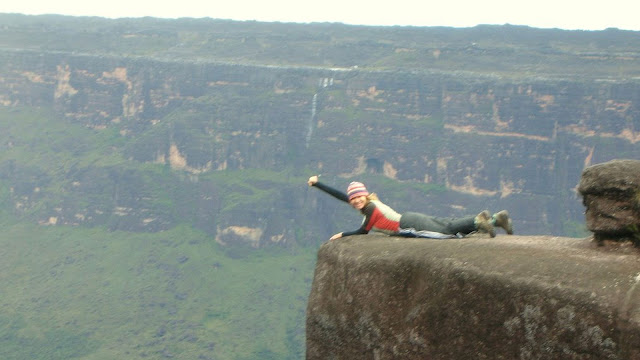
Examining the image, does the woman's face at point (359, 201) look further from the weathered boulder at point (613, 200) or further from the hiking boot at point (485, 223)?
the weathered boulder at point (613, 200)

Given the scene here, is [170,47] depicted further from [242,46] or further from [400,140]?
[400,140]

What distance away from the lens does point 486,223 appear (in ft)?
29.7

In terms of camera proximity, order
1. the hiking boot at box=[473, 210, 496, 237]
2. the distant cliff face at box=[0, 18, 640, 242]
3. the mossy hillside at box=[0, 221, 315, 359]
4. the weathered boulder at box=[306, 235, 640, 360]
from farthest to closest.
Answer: the distant cliff face at box=[0, 18, 640, 242] < the mossy hillside at box=[0, 221, 315, 359] < the hiking boot at box=[473, 210, 496, 237] < the weathered boulder at box=[306, 235, 640, 360]

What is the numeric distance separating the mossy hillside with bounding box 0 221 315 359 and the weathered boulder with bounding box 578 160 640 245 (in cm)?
6648

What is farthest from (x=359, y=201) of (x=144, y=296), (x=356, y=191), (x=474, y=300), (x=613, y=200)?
A: (x=144, y=296)

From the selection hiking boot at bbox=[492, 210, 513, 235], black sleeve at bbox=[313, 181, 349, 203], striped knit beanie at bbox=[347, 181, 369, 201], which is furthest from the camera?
black sleeve at bbox=[313, 181, 349, 203]

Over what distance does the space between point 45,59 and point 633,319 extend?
93911 millimetres

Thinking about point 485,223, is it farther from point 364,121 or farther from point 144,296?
point 364,121

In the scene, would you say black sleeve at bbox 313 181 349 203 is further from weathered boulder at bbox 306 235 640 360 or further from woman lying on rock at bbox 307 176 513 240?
weathered boulder at bbox 306 235 640 360

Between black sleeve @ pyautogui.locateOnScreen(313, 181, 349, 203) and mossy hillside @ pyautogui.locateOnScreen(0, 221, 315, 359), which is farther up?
black sleeve @ pyautogui.locateOnScreen(313, 181, 349, 203)

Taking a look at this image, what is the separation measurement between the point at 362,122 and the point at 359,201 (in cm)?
8030

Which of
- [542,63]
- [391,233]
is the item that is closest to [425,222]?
[391,233]

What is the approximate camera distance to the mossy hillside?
2982 inches

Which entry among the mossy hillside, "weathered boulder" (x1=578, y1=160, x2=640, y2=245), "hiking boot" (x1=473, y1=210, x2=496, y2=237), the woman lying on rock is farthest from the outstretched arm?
the mossy hillside
